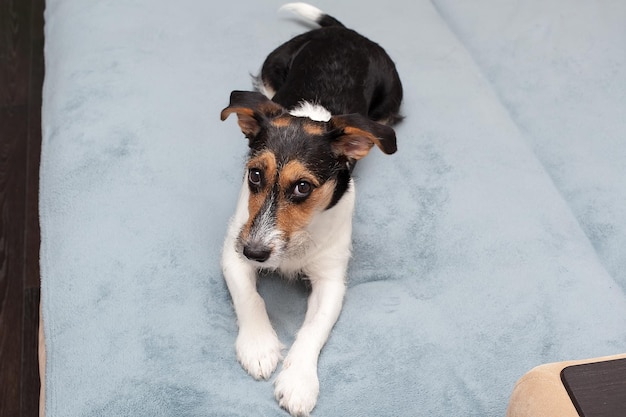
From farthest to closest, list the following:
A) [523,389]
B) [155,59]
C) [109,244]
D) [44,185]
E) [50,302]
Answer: [155,59] < [44,185] < [109,244] < [50,302] < [523,389]

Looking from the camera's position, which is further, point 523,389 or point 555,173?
point 555,173

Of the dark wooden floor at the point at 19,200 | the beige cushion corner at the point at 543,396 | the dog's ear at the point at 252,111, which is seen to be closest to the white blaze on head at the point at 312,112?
the dog's ear at the point at 252,111

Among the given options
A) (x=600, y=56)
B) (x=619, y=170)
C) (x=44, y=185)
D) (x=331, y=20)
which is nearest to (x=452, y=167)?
(x=619, y=170)

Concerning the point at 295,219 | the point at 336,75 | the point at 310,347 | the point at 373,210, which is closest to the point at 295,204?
the point at 295,219

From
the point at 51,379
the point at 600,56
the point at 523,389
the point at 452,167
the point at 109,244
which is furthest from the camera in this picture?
the point at 600,56

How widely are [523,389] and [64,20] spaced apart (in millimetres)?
2496

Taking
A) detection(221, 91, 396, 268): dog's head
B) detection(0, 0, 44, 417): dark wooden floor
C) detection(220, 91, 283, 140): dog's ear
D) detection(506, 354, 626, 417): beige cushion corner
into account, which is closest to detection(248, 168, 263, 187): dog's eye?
detection(221, 91, 396, 268): dog's head

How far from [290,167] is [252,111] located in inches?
8.6

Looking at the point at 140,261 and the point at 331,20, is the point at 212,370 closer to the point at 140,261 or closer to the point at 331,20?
the point at 140,261

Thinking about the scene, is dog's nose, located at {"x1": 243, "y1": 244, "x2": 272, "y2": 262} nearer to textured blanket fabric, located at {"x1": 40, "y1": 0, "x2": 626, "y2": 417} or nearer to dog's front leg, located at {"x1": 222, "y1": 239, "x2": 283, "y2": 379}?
dog's front leg, located at {"x1": 222, "y1": 239, "x2": 283, "y2": 379}

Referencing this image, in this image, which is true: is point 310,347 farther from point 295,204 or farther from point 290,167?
point 290,167

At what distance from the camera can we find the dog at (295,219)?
75.0 inches

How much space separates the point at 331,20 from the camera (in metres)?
3.10

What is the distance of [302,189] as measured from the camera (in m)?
1.94
